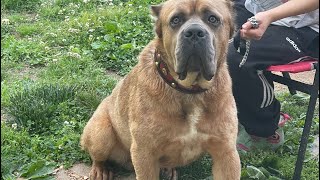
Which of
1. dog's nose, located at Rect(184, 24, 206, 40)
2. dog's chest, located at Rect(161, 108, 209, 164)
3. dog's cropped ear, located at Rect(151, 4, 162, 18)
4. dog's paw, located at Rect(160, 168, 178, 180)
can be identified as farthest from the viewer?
dog's paw, located at Rect(160, 168, 178, 180)

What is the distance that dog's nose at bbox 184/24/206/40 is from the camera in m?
3.33

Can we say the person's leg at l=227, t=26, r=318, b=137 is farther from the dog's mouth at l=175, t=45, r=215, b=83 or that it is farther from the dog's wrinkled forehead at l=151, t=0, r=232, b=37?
the dog's mouth at l=175, t=45, r=215, b=83

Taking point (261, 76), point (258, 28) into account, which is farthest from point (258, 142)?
point (258, 28)

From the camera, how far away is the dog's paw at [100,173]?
4.33 m

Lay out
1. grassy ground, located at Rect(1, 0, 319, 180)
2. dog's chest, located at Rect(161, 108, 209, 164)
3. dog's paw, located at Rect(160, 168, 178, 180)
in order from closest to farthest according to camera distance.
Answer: dog's chest, located at Rect(161, 108, 209, 164) → dog's paw, located at Rect(160, 168, 178, 180) → grassy ground, located at Rect(1, 0, 319, 180)

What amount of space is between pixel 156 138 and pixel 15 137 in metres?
1.56

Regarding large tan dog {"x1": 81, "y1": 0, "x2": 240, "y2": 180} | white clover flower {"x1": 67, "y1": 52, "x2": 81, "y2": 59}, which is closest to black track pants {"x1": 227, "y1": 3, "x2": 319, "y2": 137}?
large tan dog {"x1": 81, "y1": 0, "x2": 240, "y2": 180}

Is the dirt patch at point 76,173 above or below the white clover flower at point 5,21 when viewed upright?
above

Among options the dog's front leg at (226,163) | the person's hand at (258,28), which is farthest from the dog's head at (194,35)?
the dog's front leg at (226,163)

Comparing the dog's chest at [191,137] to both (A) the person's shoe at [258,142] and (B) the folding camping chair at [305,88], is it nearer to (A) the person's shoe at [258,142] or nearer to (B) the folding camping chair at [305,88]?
(B) the folding camping chair at [305,88]

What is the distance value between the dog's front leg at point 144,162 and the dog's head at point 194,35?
51 cm

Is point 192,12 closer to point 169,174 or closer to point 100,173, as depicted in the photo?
point 169,174

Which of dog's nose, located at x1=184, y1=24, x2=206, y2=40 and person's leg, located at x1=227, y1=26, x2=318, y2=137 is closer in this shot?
dog's nose, located at x1=184, y1=24, x2=206, y2=40

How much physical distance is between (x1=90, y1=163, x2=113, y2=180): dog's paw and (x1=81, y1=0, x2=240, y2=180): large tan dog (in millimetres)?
651
